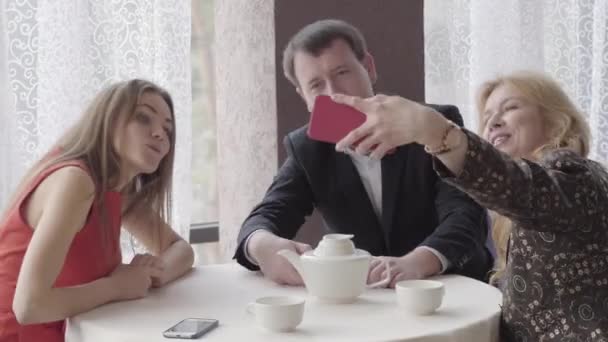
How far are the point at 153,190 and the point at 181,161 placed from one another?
437 mm

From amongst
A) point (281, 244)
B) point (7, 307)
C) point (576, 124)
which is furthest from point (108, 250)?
point (576, 124)

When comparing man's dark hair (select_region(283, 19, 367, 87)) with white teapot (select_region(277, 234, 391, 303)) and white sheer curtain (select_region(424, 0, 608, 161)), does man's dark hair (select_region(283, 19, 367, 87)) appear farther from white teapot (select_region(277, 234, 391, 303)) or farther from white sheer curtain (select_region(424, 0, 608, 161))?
white sheer curtain (select_region(424, 0, 608, 161))

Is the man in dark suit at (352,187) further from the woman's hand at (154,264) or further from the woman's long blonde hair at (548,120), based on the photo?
the woman's hand at (154,264)

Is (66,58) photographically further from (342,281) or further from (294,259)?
(342,281)

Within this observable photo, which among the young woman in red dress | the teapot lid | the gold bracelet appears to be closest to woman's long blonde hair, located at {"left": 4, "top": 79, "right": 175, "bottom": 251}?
the young woman in red dress

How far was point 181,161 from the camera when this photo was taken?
7.76ft

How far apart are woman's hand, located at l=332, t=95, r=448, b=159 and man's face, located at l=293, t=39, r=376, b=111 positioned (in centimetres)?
78

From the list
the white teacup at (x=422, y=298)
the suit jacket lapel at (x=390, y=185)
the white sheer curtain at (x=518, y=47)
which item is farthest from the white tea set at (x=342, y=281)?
the white sheer curtain at (x=518, y=47)

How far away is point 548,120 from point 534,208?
0.66 metres

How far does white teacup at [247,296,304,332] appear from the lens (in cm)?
124

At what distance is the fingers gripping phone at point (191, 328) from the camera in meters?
1.25

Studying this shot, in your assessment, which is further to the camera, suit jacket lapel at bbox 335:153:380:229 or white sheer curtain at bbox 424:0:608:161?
white sheer curtain at bbox 424:0:608:161

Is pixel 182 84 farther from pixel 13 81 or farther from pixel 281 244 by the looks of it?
pixel 281 244

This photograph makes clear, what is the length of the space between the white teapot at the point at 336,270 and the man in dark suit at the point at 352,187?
1.18ft
